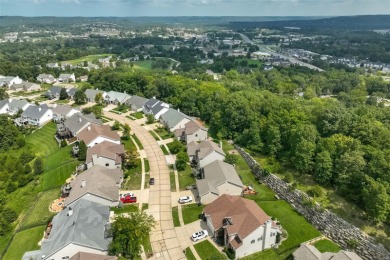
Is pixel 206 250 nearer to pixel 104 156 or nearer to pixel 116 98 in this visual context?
pixel 104 156

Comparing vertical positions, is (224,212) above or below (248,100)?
below

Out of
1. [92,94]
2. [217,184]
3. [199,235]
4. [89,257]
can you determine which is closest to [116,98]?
[92,94]

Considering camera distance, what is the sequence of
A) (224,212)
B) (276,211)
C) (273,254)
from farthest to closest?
(276,211) < (224,212) < (273,254)

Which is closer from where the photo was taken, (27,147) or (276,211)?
(276,211)

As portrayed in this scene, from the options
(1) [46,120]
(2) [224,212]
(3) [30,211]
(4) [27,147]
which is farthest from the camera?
(1) [46,120]

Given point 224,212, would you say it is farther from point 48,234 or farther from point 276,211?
point 48,234

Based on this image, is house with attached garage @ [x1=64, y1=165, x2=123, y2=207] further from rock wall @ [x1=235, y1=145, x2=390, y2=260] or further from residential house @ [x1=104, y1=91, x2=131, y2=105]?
residential house @ [x1=104, y1=91, x2=131, y2=105]

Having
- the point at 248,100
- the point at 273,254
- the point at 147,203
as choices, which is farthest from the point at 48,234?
the point at 248,100

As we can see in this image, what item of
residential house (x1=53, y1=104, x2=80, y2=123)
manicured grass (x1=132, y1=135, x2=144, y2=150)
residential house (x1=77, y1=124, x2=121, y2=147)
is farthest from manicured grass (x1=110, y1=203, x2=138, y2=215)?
residential house (x1=53, y1=104, x2=80, y2=123)
